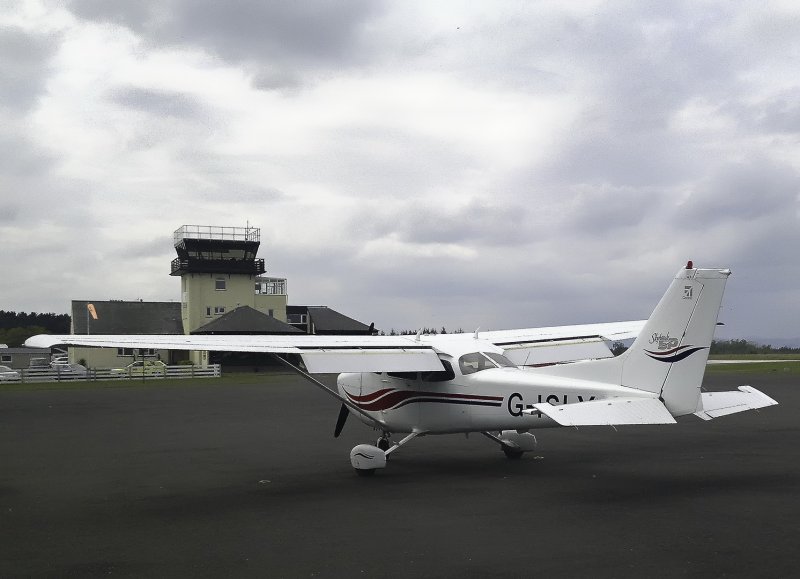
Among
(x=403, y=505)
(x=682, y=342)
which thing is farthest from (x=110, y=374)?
(x=682, y=342)

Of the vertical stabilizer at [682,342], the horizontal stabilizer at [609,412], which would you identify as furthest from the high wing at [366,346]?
the vertical stabilizer at [682,342]

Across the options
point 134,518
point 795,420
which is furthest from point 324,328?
point 134,518

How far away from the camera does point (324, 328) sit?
57719 mm

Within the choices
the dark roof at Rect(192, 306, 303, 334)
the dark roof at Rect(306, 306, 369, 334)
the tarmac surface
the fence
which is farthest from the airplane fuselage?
the dark roof at Rect(306, 306, 369, 334)

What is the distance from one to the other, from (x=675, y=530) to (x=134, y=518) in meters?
5.54

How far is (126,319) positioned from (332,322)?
15.1 meters

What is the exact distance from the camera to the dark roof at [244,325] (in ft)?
157

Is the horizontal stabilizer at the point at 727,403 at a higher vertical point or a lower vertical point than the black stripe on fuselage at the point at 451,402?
lower

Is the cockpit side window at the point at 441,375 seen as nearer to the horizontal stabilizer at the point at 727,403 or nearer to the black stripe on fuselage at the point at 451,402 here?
the black stripe on fuselage at the point at 451,402

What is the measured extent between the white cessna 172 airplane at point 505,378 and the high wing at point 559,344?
1194 millimetres

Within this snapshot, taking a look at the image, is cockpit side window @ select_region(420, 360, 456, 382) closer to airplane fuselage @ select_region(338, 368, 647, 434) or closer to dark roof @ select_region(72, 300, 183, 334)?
airplane fuselage @ select_region(338, 368, 647, 434)

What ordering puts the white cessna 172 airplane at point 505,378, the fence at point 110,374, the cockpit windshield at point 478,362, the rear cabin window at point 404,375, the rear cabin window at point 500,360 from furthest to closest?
1. the fence at point 110,374
2. the rear cabin window at point 404,375
3. the rear cabin window at point 500,360
4. the cockpit windshield at point 478,362
5. the white cessna 172 airplane at point 505,378

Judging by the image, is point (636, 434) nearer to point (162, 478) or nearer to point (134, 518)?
point (162, 478)

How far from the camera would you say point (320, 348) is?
36.2ft
